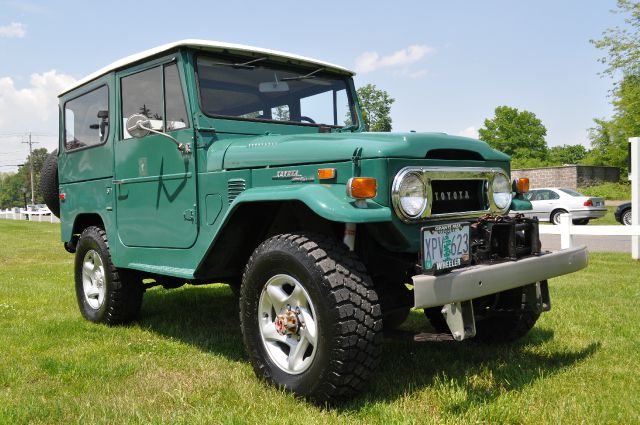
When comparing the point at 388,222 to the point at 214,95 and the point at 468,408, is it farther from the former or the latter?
the point at 214,95

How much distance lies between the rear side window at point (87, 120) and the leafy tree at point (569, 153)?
8109 centimetres

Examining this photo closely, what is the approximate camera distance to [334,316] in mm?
3018

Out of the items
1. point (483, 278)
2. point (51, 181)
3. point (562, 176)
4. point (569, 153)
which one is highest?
point (569, 153)

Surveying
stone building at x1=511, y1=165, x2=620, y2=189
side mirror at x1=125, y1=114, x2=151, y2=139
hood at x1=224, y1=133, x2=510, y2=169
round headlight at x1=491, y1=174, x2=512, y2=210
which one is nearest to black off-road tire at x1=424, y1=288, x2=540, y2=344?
round headlight at x1=491, y1=174, x2=512, y2=210

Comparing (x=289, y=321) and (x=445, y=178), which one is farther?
(x=445, y=178)

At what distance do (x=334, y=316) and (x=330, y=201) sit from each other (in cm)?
60

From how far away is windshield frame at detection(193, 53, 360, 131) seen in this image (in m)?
4.36

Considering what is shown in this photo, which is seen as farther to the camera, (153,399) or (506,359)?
(506,359)

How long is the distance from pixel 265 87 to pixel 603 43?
2603 centimetres

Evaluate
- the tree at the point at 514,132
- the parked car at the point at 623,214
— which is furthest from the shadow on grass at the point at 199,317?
the tree at the point at 514,132

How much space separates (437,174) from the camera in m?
3.48

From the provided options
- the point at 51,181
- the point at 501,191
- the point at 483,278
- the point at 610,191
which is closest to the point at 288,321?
the point at 483,278

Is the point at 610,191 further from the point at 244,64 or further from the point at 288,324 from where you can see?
the point at 288,324

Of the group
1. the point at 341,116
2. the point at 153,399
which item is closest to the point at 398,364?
the point at 153,399
